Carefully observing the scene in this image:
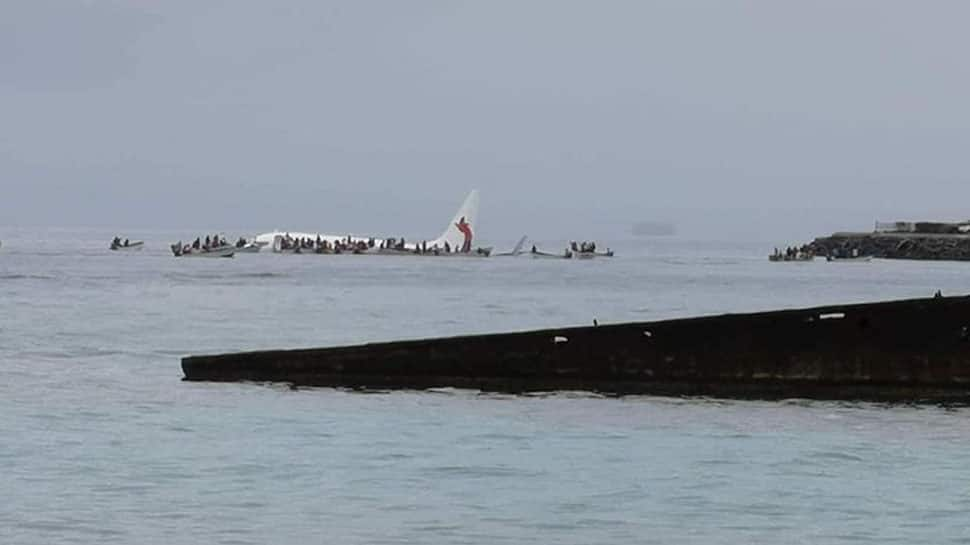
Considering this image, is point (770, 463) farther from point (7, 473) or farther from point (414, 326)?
point (414, 326)

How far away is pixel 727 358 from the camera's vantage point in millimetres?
36719

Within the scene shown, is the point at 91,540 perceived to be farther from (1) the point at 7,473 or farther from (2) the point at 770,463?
(2) the point at 770,463

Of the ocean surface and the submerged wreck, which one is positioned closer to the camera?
the ocean surface

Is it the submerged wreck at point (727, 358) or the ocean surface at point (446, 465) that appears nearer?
the ocean surface at point (446, 465)

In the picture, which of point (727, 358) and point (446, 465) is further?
point (727, 358)

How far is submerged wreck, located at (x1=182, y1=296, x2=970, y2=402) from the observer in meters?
35.6

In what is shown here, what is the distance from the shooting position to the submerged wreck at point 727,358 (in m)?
35.6

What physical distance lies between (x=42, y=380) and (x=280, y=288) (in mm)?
77819

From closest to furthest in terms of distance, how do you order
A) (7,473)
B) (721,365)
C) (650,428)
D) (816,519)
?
(816,519) < (7,473) < (650,428) < (721,365)

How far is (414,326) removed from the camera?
7919 centimetres

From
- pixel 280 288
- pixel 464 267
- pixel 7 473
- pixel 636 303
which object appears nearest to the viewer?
pixel 7 473

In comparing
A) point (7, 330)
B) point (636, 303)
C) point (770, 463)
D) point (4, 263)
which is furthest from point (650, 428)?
point (4, 263)

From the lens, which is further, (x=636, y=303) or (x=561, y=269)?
(x=561, y=269)

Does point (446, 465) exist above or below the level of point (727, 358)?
below
